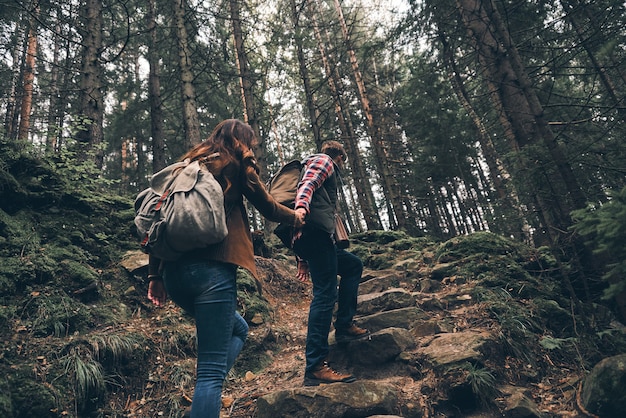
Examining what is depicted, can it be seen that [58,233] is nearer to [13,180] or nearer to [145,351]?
[13,180]

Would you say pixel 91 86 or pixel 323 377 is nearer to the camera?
pixel 323 377

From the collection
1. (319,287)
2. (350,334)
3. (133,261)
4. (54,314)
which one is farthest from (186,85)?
(350,334)

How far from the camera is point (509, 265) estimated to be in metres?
5.40

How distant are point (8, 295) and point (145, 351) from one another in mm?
1555

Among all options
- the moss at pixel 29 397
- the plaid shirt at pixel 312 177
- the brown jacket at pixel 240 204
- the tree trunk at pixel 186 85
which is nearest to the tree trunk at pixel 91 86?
the tree trunk at pixel 186 85

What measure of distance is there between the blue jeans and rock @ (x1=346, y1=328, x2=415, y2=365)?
201 cm

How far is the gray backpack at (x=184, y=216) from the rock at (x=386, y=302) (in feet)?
12.0

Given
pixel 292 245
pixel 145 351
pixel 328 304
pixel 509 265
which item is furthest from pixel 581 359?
pixel 145 351

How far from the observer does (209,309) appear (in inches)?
81.0

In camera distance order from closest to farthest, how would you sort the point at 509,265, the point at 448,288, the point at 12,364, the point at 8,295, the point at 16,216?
the point at 12,364 < the point at 8,295 < the point at 16,216 < the point at 509,265 < the point at 448,288

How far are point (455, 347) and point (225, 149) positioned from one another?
119 inches

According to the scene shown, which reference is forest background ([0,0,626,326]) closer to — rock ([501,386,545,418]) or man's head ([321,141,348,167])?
rock ([501,386,545,418])

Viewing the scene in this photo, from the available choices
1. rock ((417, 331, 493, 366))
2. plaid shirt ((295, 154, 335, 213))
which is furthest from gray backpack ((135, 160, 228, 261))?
rock ((417, 331, 493, 366))

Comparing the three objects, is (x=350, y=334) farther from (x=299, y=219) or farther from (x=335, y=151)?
(x=335, y=151)
